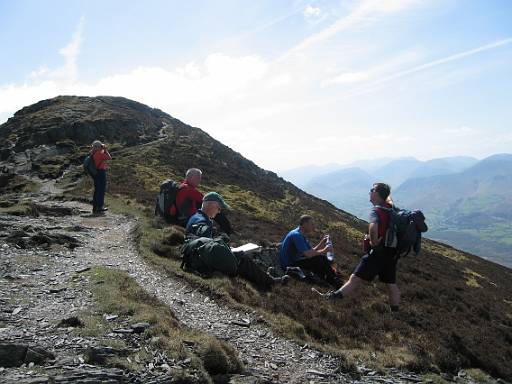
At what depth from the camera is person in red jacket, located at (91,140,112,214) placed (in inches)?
857

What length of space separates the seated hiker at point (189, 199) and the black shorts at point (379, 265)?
7151 mm

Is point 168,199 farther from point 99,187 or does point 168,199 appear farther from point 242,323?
point 242,323

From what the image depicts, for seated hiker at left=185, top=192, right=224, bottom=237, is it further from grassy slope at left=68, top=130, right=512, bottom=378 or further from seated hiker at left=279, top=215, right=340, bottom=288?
seated hiker at left=279, top=215, right=340, bottom=288

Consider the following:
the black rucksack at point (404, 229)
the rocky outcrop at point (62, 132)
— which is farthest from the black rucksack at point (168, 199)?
the rocky outcrop at point (62, 132)

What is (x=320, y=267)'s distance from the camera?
14.6 meters

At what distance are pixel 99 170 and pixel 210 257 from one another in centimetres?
1232

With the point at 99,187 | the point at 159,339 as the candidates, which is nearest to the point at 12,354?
the point at 159,339

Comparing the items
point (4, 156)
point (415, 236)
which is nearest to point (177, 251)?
point (415, 236)

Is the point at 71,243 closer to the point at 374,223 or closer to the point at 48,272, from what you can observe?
the point at 48,272

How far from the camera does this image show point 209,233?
1280 cm

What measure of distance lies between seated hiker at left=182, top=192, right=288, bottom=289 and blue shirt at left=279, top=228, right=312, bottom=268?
4.60 ft

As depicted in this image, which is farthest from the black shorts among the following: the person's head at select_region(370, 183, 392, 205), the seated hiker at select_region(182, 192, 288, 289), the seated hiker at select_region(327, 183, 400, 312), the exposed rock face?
the exposed rock face

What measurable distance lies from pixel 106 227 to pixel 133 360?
544 inches

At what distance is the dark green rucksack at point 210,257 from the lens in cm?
1212
